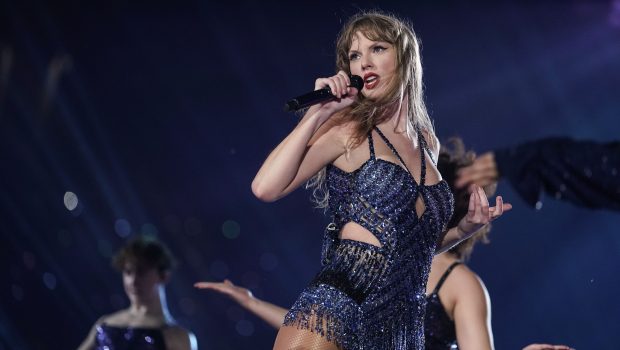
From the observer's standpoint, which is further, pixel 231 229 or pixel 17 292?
pixel 231 229

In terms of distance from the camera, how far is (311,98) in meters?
2.64

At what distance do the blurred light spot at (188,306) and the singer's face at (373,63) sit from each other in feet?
17.1

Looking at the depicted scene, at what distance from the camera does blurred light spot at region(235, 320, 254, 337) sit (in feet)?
26.0

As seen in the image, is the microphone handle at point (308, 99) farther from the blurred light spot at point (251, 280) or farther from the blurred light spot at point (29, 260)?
the blurred light spot at point (29, 260)

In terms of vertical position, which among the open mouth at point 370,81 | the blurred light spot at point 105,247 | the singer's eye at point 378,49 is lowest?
the blurred light spot at point 105,247

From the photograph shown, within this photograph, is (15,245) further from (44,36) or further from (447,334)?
(447,334)

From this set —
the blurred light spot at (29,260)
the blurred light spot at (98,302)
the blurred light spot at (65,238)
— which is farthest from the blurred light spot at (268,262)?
the blurred light spot at (29,260)

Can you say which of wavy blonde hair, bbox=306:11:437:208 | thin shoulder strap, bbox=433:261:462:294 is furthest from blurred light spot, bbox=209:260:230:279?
wavy blonde hair, bbox=306:11:437:208

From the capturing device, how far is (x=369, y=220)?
286cm

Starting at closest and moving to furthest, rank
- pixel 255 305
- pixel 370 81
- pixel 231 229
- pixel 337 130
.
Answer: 1. pixel 337 130
2. pixel 370 81
3. pixel 255 305
4. pixel 231 229

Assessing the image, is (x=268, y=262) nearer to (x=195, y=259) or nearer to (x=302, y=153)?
(x=195, y=259)

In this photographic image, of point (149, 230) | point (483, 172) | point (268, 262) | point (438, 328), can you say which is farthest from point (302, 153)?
point (149, 230)

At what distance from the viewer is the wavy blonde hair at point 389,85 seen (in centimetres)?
298

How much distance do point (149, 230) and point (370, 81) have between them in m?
5.05
